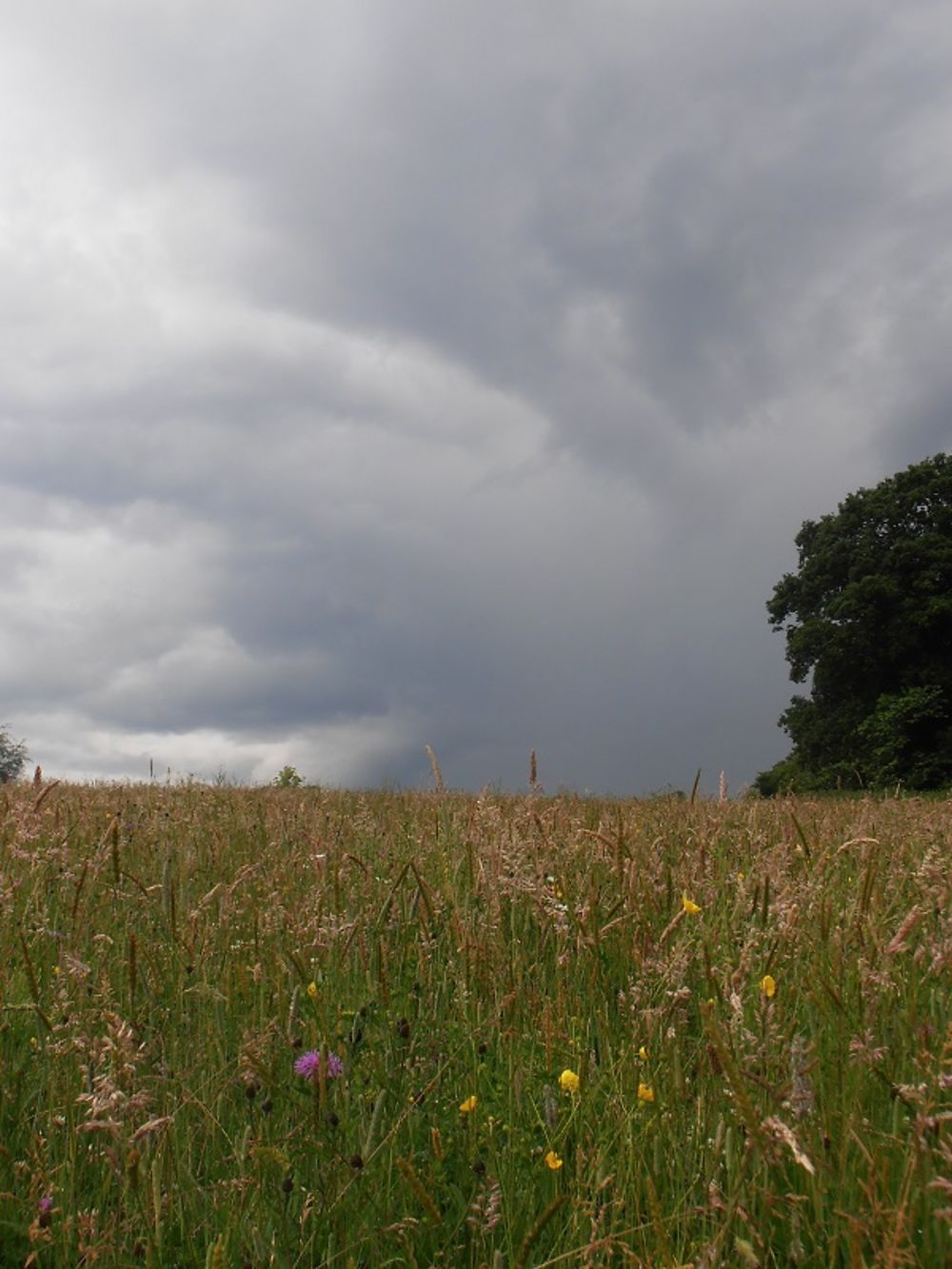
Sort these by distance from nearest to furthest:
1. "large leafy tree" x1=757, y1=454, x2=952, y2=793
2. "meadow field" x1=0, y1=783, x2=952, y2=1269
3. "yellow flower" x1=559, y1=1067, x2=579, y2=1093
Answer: "meadow field" x1=0, y1=783, x2=952, y2=1269 < "yellow flower" x1=559, y1=1067, x2=579, y2=1093 < "large leafy tree" x1=757, y1=454, x2=952, y2=793

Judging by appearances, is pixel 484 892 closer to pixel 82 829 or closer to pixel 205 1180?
pixel 205 1180

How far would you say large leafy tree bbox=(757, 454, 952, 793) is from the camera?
34.6 metres

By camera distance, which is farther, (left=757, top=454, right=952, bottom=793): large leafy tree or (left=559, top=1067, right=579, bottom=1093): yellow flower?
(left=757, top=454, right=952, bottom=793): large leafy tree

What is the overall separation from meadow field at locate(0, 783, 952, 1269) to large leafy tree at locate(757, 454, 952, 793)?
3188 cm

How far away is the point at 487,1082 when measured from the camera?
9.64 feet

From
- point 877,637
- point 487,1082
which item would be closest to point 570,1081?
point 487,1082

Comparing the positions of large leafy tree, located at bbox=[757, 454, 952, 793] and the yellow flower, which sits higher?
large leafy tree, located at bbox=[757, 454, 952, 793]

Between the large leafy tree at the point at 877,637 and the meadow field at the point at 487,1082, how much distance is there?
3188 cm

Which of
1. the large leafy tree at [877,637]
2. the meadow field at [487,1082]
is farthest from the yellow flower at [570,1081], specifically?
the large leafy tree at [877,637]

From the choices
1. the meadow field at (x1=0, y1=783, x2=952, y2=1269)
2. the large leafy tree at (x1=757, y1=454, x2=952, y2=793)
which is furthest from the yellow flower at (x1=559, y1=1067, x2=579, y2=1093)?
the large leafy tree at (x1=757, y1=454, x2=952, y2=793)

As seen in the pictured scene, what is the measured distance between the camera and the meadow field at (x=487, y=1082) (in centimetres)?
202

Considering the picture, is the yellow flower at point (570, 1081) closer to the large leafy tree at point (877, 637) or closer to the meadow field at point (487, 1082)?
the meadow field at point (487, 1082)

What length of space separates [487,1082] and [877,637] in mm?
37198

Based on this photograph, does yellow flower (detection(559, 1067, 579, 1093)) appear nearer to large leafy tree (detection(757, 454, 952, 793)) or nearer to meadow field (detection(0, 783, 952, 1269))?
meadow field (detection(0, 783, 952, 1269))
